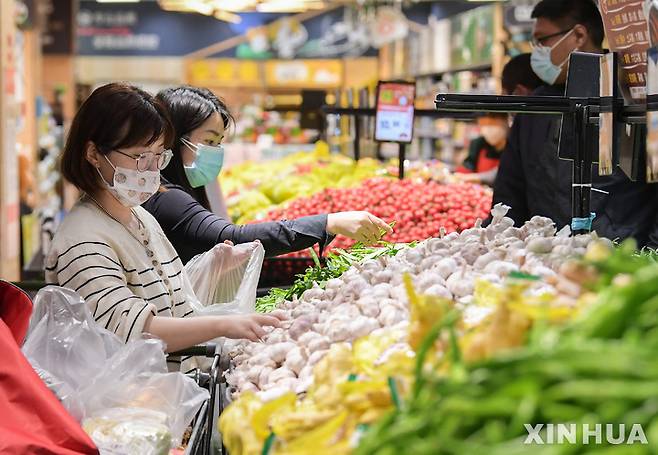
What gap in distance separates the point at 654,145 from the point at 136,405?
3.76 ft

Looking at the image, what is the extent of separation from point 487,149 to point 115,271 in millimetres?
5717

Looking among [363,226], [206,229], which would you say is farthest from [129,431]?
[206,229]

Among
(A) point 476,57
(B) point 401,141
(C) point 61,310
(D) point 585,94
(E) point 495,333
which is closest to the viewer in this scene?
(E) point 495,333

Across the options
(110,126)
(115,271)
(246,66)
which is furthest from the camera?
(246,66)

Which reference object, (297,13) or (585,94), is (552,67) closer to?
(585,94)

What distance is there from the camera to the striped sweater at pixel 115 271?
2279mm

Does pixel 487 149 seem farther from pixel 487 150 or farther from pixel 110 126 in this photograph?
pixel 110 126

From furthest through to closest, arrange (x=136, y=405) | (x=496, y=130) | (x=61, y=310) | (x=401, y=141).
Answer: (x=496, y=130) → (x=401, y=141) → (x=61, y=310) → (x=136, y=405)

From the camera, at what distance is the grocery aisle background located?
817 centimetres

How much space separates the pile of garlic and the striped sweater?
0.95ft

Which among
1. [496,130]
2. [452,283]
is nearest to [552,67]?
[452,283]

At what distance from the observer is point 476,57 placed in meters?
13.1

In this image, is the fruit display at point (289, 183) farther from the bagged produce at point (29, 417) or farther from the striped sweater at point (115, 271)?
the bagged produce at point (29, 417)

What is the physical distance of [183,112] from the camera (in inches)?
132
